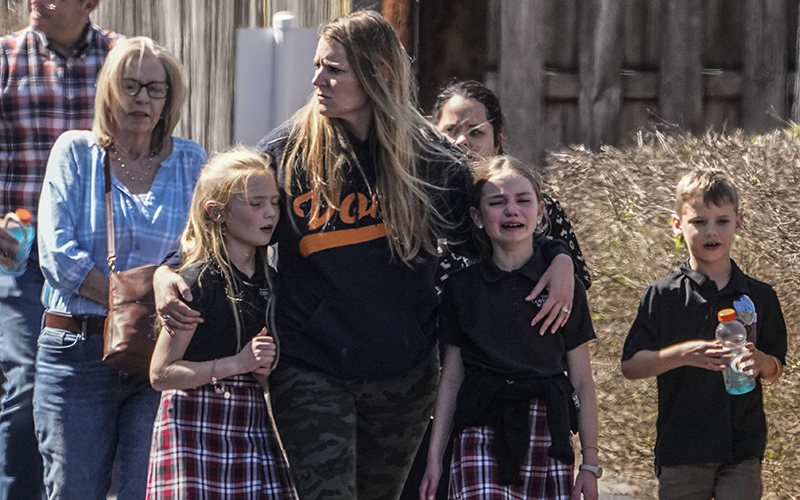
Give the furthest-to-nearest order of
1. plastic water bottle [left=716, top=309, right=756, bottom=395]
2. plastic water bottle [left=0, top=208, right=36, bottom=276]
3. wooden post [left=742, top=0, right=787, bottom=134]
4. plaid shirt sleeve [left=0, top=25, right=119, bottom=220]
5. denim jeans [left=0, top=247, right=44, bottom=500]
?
wooden post [left=742, top=0, right=787, bottom=134]
plaid shirt sleeve [left=0, top=25, right=119, bottom=220]
denim jeans [left=0, top=247, right=44, bottom=500]
plastic water bottle [left=0, top=208, right=36, bottom=276]
plastic water bottle [left=716, top=309, right=756, bottom=395]

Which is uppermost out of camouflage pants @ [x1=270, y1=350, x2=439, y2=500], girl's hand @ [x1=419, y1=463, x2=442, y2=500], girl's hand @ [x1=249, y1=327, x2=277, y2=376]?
girl's hand @ [x1=249, y1=327, x2=277, y2=376]

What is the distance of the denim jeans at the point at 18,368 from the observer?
4.49 meters

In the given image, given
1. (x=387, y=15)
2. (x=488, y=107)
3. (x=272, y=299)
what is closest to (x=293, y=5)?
(x=387, y=15)

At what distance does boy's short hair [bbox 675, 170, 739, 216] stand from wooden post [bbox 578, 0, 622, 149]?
272 centimetres

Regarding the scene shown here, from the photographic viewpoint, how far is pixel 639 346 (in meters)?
4.06

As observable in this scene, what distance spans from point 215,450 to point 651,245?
2.48 m

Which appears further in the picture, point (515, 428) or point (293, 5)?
point (293, 5)

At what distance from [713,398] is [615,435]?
4.77ft

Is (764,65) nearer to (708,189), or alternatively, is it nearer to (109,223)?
(708,189)

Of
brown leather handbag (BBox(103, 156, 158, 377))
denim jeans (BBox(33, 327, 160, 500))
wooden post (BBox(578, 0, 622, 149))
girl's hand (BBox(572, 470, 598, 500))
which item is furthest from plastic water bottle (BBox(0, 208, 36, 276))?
wooden post (BBox(578, 0, 622, 149))

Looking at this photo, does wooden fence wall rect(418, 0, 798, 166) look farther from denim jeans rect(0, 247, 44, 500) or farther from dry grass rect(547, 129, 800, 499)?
denim jeans rect(0, 247, 44, 500)

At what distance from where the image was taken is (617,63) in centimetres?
673

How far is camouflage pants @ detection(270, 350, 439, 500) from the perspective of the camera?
360cm

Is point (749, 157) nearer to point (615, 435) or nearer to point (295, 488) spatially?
point (615, 435)
